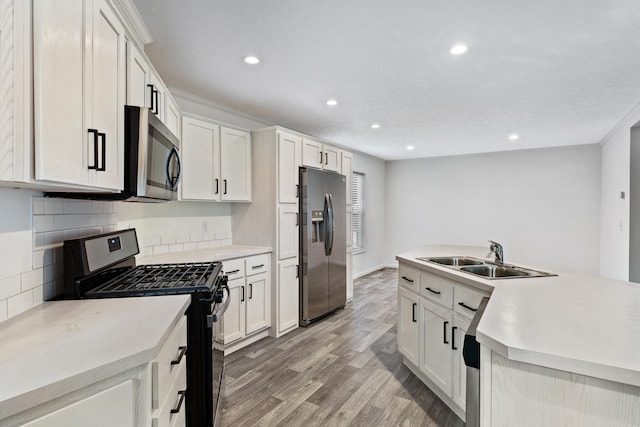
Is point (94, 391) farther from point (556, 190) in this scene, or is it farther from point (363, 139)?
point (556, 190)

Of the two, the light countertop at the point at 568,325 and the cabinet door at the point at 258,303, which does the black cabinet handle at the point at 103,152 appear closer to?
the light countertop at the point at 568,325

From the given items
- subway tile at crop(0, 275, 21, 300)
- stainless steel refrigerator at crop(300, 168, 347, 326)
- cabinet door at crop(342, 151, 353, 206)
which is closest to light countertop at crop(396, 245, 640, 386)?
subway tile at crop(0, 275, 21, 300)

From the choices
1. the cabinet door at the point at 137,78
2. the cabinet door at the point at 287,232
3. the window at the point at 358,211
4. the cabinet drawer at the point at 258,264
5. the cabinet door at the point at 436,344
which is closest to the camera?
the cabinet door at the point at 137,78

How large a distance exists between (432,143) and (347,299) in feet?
9.60

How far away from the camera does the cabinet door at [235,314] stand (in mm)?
2939

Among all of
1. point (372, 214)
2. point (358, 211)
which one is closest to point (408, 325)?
point (358, 211)

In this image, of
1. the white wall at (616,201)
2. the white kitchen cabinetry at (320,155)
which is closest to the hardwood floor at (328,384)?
the white kitchen cabinetry at (320,155)

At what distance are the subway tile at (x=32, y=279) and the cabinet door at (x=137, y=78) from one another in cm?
87

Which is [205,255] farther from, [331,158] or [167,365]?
[331,158]

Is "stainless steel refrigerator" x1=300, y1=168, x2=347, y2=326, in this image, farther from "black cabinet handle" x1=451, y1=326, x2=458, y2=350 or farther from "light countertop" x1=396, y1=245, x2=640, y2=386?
"light countertop" x1=396, y1=245, x2=640, y2=386

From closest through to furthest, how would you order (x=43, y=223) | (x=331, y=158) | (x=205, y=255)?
(x=43, y=223) → (x=205, y=255) → (x=331, y=158)

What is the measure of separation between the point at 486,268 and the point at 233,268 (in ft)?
6.82

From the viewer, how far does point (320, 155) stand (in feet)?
13.3

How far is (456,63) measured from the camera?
2.52 m
